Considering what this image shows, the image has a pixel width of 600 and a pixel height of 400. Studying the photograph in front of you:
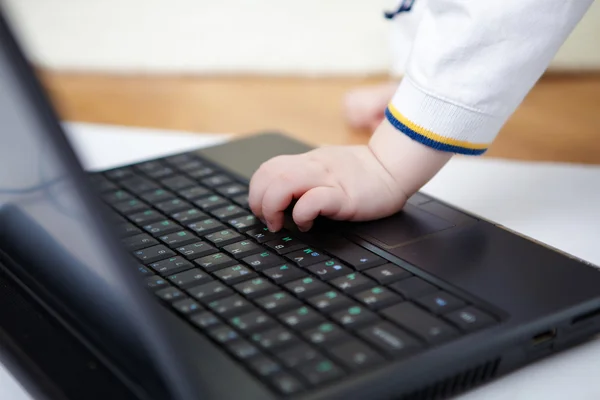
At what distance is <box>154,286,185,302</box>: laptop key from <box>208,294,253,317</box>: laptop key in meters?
0.02

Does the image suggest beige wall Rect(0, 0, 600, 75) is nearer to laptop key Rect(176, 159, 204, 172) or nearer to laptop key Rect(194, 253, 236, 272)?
laptop key Rect(176, 159, 204, 172)

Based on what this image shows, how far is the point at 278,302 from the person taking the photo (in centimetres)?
34

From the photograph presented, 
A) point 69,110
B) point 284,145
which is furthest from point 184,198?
point 69,110

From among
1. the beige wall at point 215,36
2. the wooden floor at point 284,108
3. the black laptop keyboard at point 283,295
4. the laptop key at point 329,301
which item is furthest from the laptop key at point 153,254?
the beige wall at point 215,36

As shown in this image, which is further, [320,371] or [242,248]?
[242,248]

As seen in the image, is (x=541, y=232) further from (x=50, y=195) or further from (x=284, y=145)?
(x=50, y=195)

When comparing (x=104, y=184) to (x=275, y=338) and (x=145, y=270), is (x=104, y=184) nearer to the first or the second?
(x=145, y=270)

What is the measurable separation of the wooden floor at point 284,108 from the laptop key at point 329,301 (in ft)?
1.25

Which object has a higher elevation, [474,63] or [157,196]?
[474,63]

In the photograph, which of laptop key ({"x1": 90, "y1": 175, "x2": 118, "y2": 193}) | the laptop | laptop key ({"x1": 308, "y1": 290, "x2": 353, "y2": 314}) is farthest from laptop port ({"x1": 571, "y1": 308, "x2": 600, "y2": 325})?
laptop key ({"x1": 90, "y1": 175, "x2": 118, "y2": 193})

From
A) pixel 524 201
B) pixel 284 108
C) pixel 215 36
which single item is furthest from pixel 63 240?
pixel 215 36

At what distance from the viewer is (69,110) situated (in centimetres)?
85

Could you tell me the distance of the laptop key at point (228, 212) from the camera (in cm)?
45

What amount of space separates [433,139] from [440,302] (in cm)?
14
